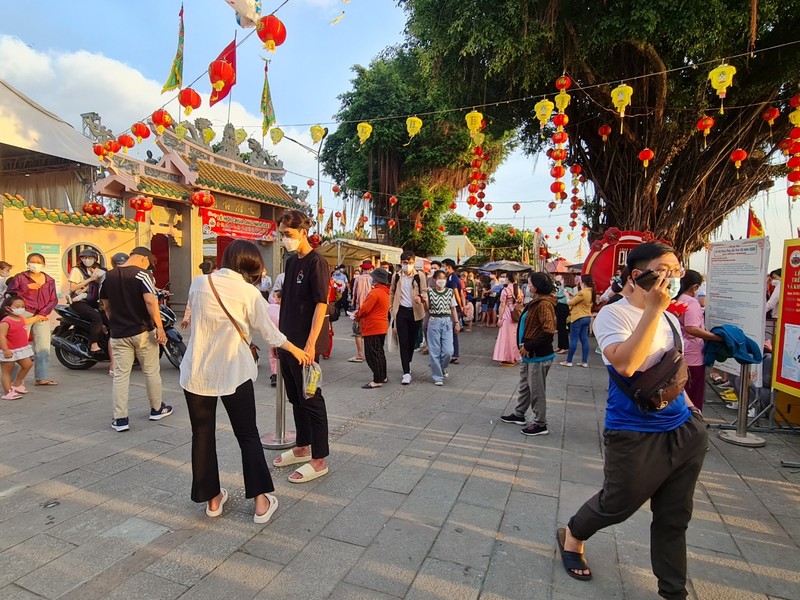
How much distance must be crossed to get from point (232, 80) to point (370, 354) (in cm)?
485

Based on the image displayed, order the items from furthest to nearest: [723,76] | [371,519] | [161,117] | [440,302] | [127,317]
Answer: [161,117], [723,76], [440,302], [127,317], [371,519]

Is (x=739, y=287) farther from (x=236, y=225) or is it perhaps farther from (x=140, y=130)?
(x=236, y=225)

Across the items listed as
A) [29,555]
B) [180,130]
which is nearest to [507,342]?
[29,555]

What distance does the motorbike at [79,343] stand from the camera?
20.7 feet

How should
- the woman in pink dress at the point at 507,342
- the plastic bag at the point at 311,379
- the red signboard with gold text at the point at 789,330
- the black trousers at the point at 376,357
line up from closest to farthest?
the plastic bag at the point at 311,379 < the red signboard with gold text at the point at 789,330 < the black trousers at the point at 376,357 < the woman in pink dress at the point at 507,342

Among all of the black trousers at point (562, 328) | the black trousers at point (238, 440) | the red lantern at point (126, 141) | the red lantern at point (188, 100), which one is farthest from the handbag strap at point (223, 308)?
the red lantern at point (126, 141)

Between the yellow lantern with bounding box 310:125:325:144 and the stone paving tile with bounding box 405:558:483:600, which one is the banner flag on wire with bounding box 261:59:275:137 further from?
the stone paving tile with bounding box 405:558:483:600

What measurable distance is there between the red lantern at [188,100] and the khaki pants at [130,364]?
192 inches

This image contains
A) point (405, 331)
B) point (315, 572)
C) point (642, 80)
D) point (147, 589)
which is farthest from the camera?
point (642, 80)

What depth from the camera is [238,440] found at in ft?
8.20

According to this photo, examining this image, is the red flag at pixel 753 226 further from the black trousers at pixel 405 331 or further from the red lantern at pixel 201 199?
the red lantern at pixel 201 199

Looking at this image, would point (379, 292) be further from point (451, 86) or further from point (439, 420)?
point (451, 86)

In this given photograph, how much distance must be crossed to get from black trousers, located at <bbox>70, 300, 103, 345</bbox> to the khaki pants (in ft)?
9.00

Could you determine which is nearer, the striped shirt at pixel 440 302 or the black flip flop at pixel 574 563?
the black flip flop at pixel 574 563
